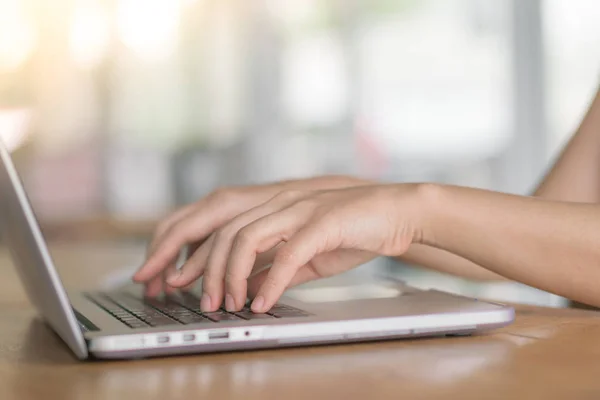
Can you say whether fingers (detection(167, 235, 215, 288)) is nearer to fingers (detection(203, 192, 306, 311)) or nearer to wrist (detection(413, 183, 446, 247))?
fingers (detection(203, 192, 306, 311))

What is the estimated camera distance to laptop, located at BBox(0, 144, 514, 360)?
61 centimetres

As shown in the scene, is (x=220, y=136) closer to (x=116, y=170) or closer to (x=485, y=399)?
(x=116, y=170)

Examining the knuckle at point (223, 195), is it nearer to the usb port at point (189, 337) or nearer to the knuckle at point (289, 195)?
the knuckle at point (289, 195)

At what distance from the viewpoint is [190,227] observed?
2.94 feet

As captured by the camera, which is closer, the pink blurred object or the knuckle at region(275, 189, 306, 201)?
the knuckle at region(275, 189, 306, 201)

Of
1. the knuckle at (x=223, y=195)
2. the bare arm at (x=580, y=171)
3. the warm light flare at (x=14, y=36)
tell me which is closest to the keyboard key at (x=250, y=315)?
the knuckle at (x=223, y=195)

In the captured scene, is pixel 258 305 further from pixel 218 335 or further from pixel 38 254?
pixel 38 254

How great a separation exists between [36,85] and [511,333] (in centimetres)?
385

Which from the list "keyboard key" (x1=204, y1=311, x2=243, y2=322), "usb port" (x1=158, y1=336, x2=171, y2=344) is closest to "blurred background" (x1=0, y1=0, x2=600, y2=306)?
"keyboard key" (x1=204, y1=311, x2=243, y2=322)

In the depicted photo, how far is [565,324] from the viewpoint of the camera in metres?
0.74

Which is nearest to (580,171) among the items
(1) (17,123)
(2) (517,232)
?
(2) (517,232)

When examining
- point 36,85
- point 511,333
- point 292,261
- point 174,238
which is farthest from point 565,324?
point 36,85

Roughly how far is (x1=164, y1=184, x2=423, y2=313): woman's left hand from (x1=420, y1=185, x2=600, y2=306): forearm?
0.08 feet

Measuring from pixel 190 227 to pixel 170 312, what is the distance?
16 cm
